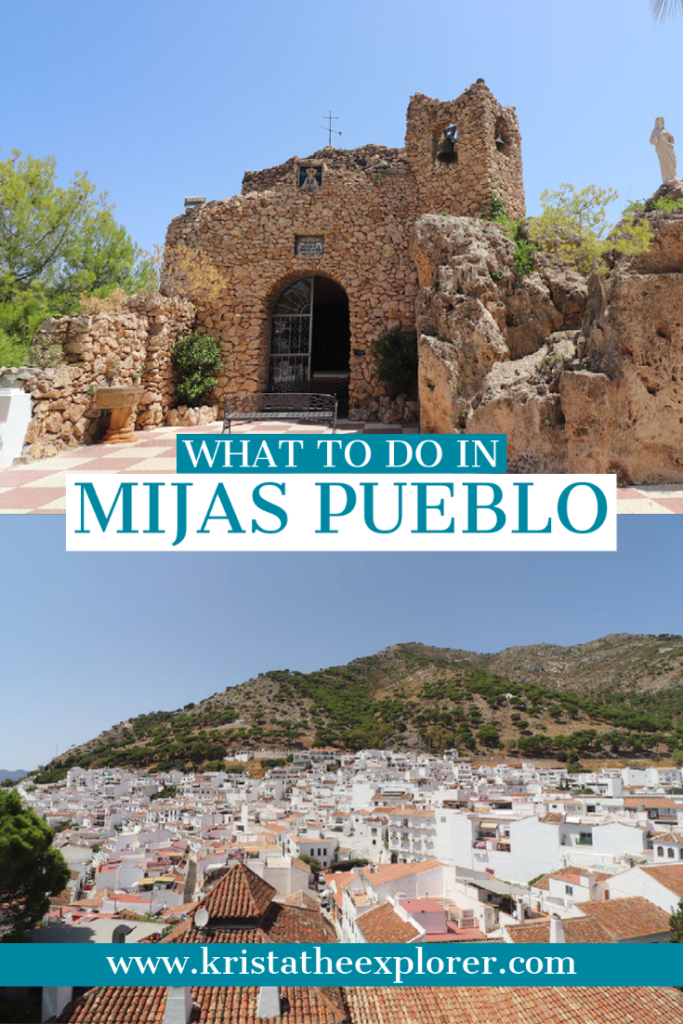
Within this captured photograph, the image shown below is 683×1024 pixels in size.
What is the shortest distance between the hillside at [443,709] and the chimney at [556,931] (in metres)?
1.22

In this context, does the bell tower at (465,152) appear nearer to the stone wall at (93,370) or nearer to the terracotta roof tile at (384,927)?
the stone wall at (93,370)

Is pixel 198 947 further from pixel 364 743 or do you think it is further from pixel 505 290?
pixel 505 290

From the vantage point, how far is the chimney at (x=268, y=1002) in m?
A: 4.06

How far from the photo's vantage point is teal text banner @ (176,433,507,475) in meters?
5.25

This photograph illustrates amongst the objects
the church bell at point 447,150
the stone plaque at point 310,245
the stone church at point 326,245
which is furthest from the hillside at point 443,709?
the church bell at point 447,150

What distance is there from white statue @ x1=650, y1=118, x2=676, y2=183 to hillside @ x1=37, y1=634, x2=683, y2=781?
220 inches

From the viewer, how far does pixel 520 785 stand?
491cm

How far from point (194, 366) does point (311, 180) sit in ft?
12.4

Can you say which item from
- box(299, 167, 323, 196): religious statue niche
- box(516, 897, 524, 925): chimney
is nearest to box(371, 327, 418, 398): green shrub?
box(299, 167, 323, 196): religious statue niche

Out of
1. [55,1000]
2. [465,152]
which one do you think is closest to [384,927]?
[55,1000]

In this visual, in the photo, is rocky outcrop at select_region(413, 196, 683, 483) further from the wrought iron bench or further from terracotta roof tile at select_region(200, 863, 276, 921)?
terracotta roof tile at select_region(200, 863, 276, 921)

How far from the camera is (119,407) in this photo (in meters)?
8.42

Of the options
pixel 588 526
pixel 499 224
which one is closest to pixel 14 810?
pixel 588 526

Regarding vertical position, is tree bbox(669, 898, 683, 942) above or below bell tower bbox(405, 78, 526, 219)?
below
